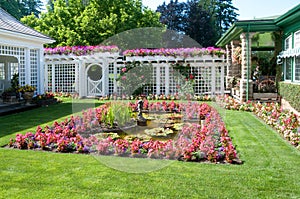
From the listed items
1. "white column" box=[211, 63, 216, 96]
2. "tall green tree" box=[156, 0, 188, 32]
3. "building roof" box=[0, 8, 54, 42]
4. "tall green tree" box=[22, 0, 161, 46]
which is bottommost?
"white column" box=[211, 63, 216, 96]

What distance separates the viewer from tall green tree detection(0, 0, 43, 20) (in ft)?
102

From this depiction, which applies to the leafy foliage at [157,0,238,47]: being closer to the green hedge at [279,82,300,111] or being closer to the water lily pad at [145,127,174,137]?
the green hedge at [279,82,300,111]

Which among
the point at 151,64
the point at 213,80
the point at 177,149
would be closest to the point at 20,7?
the point at 151,64

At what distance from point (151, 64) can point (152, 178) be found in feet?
39.9

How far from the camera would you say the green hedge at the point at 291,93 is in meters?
9.50

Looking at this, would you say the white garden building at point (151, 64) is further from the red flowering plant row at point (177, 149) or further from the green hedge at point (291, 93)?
the red flowering plant row at point (177, 149)

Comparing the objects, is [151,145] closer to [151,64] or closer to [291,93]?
[291,93]

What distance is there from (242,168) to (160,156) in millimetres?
1307

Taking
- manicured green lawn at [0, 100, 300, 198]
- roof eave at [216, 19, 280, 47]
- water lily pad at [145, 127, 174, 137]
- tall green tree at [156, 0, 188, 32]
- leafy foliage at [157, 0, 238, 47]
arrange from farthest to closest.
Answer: tall green tree at [156, 0, 188, 32] → leafy foliage at [157, 0, 238, 47] → roof eave at [216, 19, 280, 47] → water lily pad at [145, 127, 174, 137] → manicured green lawn at [0, 100, 300, 198]

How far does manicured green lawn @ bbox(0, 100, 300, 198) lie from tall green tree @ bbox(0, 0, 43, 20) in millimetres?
29442

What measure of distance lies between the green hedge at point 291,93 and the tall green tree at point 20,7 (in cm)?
2783

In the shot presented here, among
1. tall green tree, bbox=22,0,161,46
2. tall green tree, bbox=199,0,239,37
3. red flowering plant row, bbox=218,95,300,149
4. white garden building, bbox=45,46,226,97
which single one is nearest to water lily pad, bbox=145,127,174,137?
red flowering plant row, bbox=218,95,300,149

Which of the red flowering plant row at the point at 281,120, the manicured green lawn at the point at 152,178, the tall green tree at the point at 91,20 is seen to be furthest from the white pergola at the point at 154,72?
the manicured green lawn at the point at 152,178

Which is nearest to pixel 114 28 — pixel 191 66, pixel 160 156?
pixel 191 66
